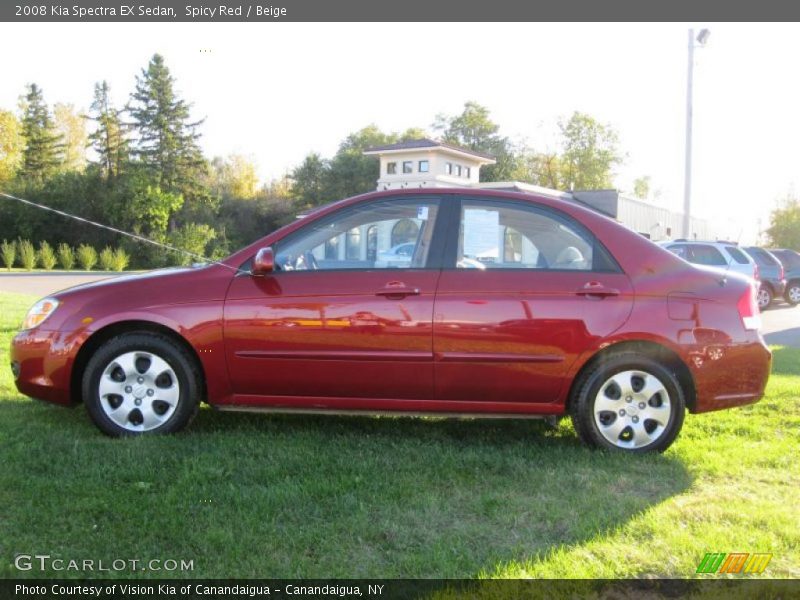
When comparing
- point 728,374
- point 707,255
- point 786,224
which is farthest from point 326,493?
point 786,224

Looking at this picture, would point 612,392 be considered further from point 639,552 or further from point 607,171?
point 607,171

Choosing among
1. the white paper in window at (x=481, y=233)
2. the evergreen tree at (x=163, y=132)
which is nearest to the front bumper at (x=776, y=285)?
the white paper in window at (x=481, y=233)

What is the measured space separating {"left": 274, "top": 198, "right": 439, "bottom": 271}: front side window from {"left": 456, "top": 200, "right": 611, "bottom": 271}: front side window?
10.3 inches

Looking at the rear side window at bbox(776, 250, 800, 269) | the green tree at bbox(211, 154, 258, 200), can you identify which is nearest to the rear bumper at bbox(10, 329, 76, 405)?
the rear side window at bbox(776, 250, 800, 269)

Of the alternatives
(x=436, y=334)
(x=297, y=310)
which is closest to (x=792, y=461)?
(x=436, y=334)

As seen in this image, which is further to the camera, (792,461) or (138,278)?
(138,278)

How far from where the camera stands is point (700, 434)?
4738mm

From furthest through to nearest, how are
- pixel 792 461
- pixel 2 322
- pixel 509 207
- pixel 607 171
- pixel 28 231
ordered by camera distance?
1. pixel 607 171
2. pixel 28 231
3. pixel 2 322
4. pixel 509 207
5. pixel 792 461

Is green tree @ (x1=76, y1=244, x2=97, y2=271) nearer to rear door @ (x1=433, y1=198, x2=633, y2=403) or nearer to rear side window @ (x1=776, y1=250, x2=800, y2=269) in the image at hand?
rear side window @ (x1=776, y1=250, x2=800, y2=269)

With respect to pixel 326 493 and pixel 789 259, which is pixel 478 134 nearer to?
pixel 789 259

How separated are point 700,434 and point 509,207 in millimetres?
2066

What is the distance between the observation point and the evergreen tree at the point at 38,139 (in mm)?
50875

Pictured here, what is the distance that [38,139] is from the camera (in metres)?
51.1

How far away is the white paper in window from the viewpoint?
4398 millimetres
